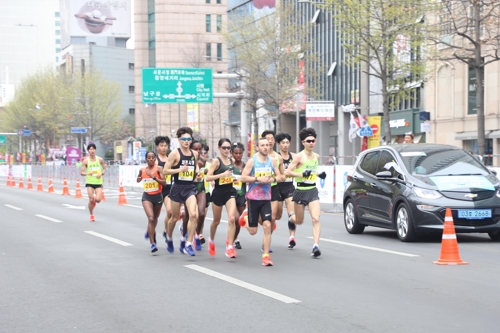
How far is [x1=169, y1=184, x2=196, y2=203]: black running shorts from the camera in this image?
12.6 metres

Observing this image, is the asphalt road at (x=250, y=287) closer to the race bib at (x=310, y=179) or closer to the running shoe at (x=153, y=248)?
the running shoe at (x=153, y=248)

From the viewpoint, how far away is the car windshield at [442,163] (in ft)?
48.6

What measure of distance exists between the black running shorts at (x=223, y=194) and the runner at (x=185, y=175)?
33 cm

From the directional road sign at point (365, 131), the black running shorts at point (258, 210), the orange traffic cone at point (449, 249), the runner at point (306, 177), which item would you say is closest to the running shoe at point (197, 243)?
the runner at point (306, 177)

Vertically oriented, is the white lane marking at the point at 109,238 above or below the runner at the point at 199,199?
below

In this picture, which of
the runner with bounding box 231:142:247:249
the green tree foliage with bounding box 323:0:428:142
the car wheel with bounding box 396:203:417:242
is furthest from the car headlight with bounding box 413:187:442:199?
the green tree foliage with bounding box 323:0:428:142

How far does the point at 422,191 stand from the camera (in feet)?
46.9

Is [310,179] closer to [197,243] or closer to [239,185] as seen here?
[239,185]

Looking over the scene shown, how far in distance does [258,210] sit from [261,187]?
1.07ft

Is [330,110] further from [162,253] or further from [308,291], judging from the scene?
[308,291]

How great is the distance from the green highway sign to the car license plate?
25.3 m

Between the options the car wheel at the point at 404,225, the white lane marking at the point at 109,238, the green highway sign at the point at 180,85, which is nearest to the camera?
the car wheel at the point at 404,225

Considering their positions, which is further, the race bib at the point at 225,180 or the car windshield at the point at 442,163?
the car windshield at the point at 442,163

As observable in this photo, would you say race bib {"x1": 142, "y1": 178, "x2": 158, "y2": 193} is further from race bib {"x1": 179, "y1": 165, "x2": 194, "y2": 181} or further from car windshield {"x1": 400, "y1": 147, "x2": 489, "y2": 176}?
car windshield {"x1": 400, "y1": 147, "x2": 489, "y2": 176}
